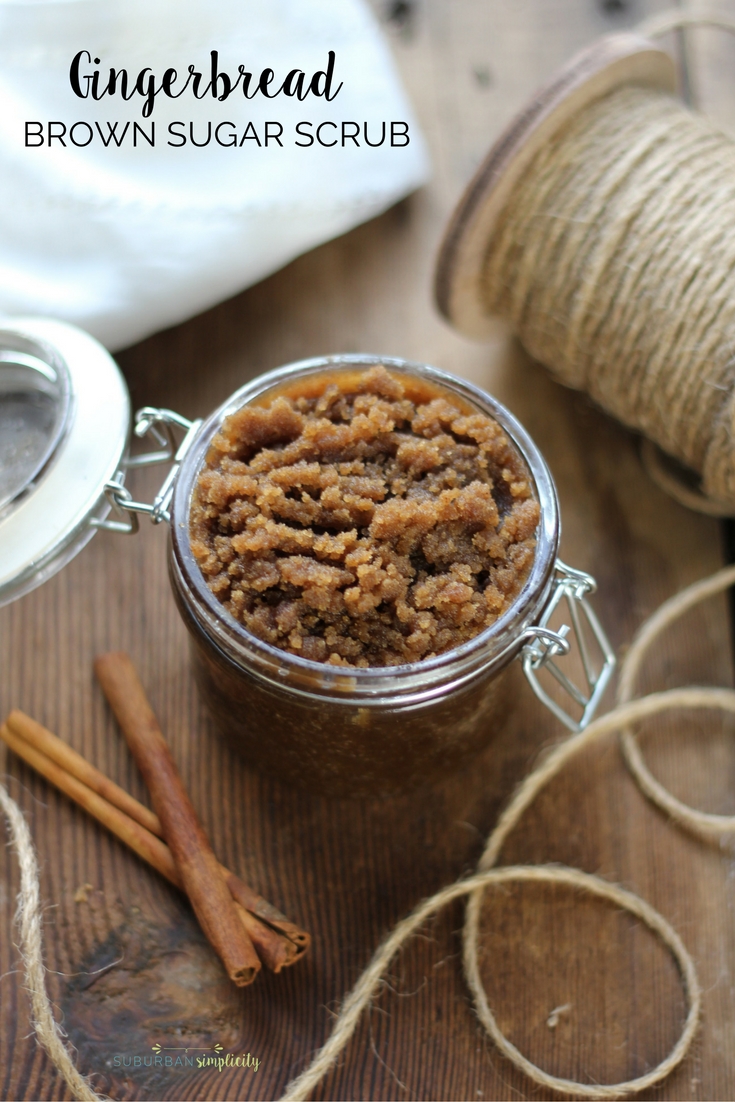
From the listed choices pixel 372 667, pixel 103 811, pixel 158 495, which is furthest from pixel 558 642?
pixel 103 811

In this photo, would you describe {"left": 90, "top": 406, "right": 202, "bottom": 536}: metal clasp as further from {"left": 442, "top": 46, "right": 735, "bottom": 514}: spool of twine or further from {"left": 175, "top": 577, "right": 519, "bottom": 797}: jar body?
{"left": 442, "top": 46, "right": 735, "bottom": 514}: spool of twine

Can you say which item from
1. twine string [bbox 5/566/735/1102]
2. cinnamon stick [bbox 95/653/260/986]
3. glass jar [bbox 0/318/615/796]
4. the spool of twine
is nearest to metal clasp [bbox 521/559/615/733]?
glass jar [bbox 0/318/615/796]

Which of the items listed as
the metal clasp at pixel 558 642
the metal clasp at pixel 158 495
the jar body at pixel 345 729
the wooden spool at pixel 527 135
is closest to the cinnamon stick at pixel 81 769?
the jar body at pixel 345 729

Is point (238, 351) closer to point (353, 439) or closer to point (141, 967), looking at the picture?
point (353, 439)

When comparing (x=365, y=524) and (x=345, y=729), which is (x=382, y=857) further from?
(x=365, y=524)

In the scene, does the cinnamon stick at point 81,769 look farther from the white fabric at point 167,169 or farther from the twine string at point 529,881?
the white fabric at point 167,169

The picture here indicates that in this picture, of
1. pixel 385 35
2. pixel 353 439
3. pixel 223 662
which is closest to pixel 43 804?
pixel 223 662
